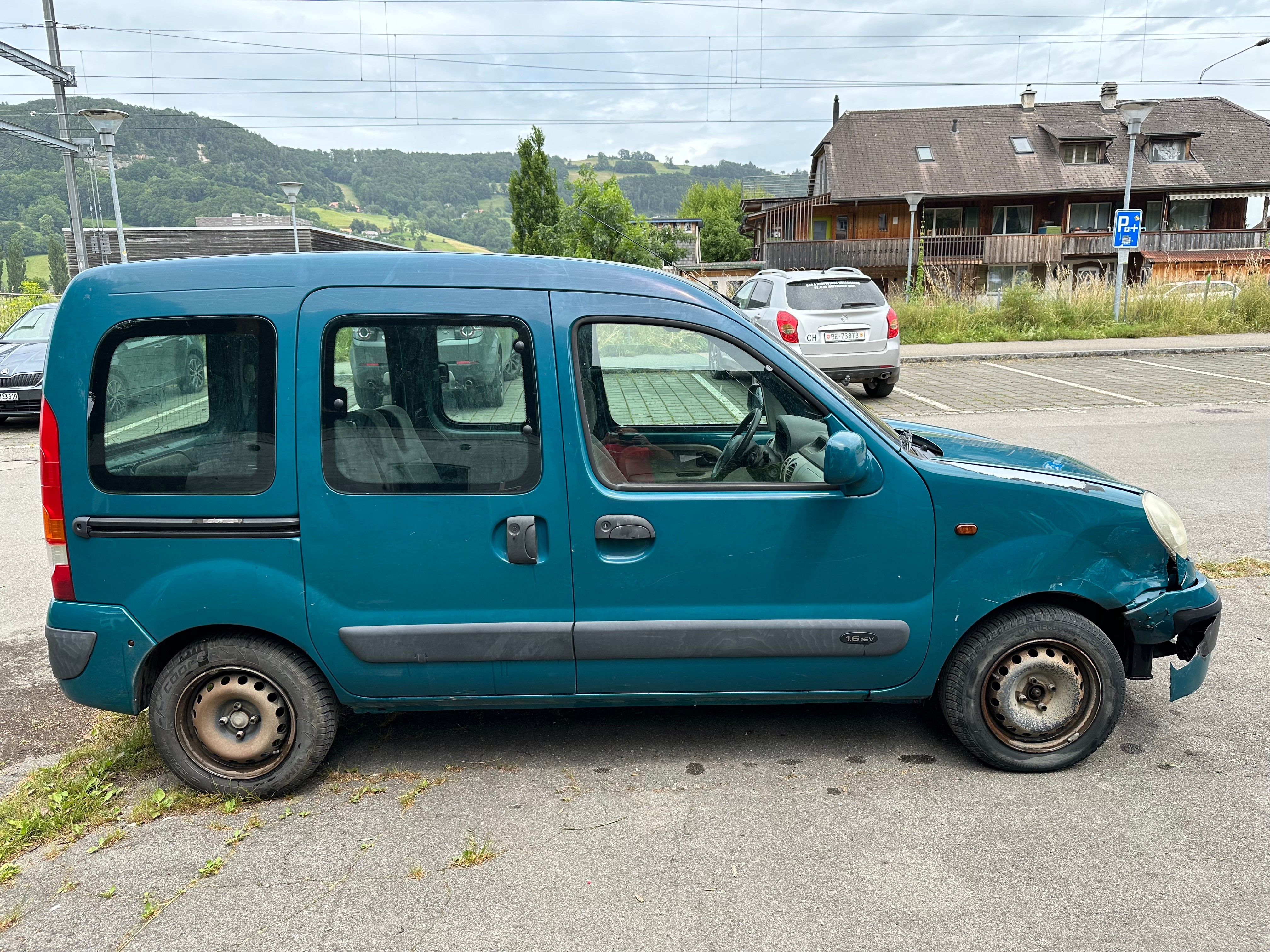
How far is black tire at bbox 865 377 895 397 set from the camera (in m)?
14.3

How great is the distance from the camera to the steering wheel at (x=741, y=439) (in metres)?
3.49

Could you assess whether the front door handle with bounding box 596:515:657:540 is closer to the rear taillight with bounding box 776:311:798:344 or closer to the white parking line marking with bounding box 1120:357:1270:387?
the rear taillight with bounding box 776:311:798:344

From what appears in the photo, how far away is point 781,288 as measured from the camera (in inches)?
562

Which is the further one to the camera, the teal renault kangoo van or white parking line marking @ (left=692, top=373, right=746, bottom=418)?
white parking line marking @ (left=692, top=373, right=746, bottom=418)

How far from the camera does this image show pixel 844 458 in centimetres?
318

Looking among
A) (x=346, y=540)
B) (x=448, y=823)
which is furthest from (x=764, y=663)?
(x=346, y=540)

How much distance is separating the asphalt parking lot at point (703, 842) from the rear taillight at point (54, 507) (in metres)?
0.84

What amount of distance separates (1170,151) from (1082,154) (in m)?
4.61

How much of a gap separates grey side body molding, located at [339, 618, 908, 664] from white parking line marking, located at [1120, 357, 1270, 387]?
13.9 meters

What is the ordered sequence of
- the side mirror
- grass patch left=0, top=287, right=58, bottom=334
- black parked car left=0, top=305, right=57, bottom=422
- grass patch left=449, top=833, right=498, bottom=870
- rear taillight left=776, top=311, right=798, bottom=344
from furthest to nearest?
grass patch left=0, top=287, right=58, bottom=334 → rear taillight left=776, top=311, right=798, bottom=344 → black parked car left=0, top=305, right=57, bottom=422 → the side mirror → grass patch left=449, top=833, right=498, bottom=870

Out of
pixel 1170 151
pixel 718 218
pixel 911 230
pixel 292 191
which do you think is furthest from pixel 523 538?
pixel 718 218

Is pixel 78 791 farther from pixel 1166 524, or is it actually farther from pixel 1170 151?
pixel 1170 151

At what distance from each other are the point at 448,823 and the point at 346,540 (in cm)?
102

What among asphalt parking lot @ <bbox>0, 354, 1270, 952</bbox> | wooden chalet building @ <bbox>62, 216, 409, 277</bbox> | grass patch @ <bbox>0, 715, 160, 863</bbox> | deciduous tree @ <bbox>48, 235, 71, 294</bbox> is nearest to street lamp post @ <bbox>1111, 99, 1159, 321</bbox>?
asphalt parking lot @ <bbox>0, 354, 1270, 952</bbox>
